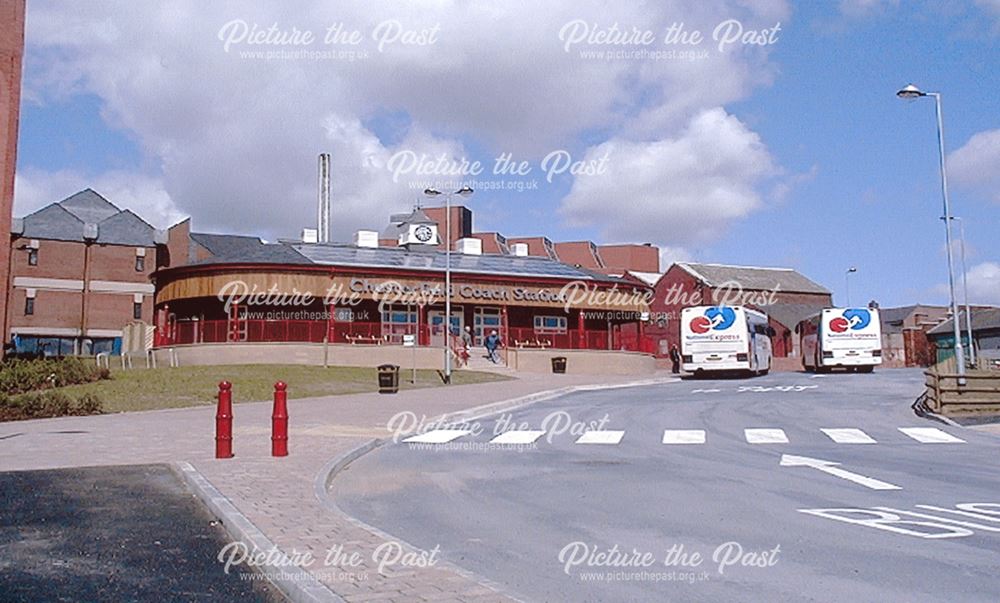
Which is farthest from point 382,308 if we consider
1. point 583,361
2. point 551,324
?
point 583,361

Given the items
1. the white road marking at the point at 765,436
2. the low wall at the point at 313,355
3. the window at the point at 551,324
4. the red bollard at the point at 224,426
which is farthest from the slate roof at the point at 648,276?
the red bollard at the point at 224,426

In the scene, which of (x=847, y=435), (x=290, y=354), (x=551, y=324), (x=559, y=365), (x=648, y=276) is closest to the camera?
(x=847, y=435)

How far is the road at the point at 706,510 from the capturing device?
6332 mm

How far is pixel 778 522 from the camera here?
27.5 ft

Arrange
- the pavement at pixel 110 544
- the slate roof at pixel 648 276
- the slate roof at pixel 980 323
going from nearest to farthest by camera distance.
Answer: the pavement at pixel 110 544 < the slate roof at pixel 980 323 < the slate roof at pixel 648 276

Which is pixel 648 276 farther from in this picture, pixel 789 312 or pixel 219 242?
pixel 219 242

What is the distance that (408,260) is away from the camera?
5284 cm

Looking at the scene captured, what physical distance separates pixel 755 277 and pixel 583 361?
40.9 m

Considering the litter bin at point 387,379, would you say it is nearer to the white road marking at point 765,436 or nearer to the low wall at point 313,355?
the low wall at point 313,355

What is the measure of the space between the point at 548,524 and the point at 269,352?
3641 cm

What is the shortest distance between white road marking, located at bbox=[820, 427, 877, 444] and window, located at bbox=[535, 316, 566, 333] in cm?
3501

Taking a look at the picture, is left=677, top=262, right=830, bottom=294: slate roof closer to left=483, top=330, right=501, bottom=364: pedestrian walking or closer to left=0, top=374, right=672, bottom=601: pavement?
left=483, top=330, right=501, bottom=364: pedestrian walking

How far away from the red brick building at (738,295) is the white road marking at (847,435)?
55.6 metres

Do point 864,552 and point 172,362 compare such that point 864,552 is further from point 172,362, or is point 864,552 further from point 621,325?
point 621,325
